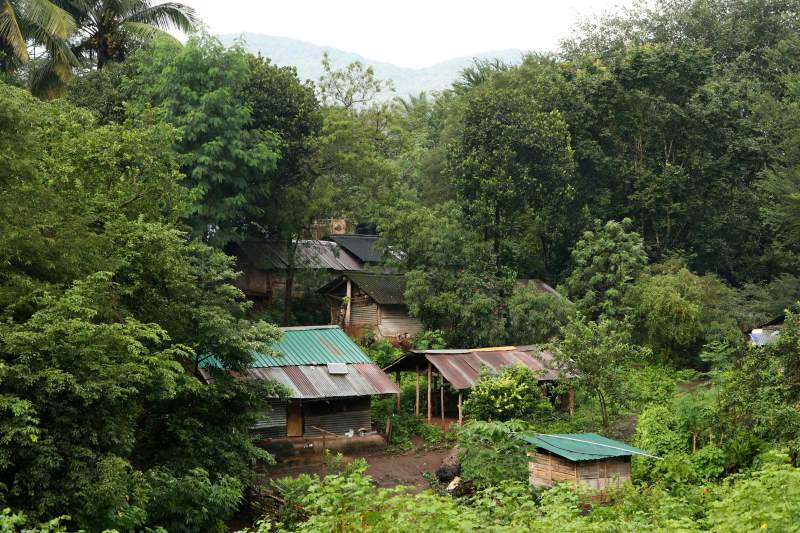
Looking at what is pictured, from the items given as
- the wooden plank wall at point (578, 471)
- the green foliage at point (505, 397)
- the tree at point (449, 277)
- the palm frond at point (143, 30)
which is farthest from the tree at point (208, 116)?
the wooden plank wall at point (578, 471)

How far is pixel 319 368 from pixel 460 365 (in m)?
4.25

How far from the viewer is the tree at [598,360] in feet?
80.9

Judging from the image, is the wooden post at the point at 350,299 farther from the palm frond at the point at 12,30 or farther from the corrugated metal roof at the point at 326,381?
the palm frond at the point at 12,30

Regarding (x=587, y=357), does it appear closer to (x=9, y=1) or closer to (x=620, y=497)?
(x=620, y=497)

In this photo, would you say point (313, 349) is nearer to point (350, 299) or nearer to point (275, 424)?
point (275, 424)

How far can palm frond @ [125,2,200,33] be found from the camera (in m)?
32.7

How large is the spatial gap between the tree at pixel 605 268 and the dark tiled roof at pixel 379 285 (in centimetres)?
652

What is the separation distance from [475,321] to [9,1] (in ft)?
58.8

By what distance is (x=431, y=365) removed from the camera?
89.5ft

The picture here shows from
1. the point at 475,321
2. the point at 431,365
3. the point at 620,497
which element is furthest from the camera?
the point at 475,321

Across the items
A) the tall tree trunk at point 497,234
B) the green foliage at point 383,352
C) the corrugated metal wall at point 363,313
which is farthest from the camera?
the corrugated metal wall at point 363,313

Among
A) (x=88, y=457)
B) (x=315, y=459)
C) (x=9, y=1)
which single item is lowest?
(x=315, y=459)

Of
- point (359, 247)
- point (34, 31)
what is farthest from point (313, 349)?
point (359, 247)

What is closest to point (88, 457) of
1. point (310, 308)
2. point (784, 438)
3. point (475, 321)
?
point (784, 438)
